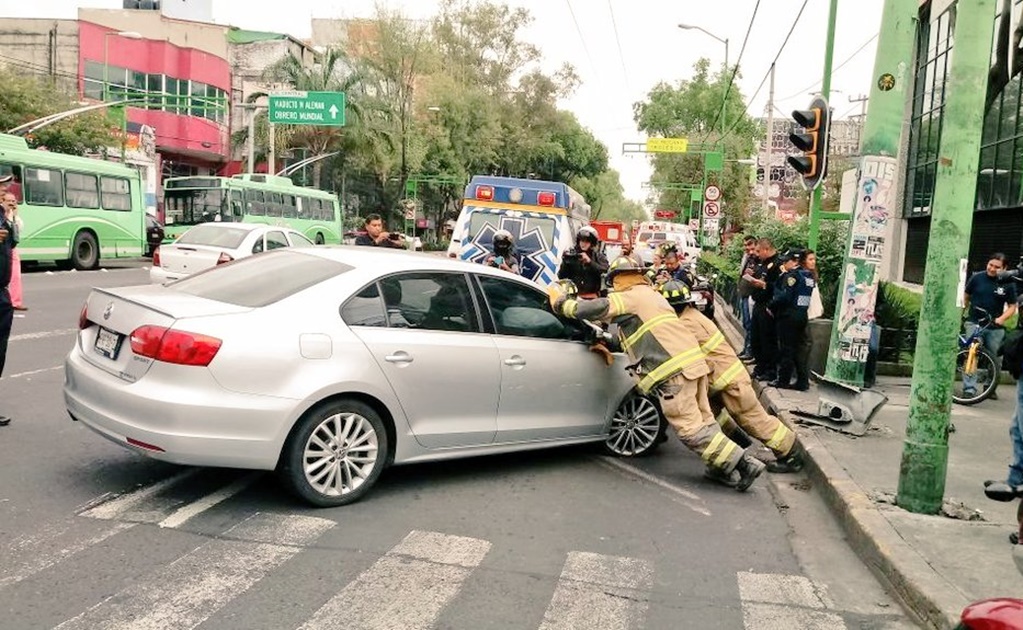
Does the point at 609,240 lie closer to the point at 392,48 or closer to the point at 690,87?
the point at 392,48

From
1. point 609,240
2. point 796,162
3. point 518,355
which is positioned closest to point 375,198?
point 609,240

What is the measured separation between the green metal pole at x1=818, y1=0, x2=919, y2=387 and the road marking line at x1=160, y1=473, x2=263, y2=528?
5.67 m

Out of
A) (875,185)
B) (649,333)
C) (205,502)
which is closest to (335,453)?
(205,502)

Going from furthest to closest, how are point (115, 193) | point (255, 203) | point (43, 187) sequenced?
point (255, 203) → point (115, 193) → point (43, 187)

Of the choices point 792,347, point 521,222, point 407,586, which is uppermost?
point 521,222

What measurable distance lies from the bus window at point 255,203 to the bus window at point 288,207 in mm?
1733

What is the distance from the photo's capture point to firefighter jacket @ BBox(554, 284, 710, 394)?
631cm

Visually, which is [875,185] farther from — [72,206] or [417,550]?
[72,206]

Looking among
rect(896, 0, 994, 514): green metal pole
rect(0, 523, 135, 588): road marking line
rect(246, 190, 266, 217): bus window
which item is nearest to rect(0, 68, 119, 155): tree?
rect(246, 190, 266, 217): bus window

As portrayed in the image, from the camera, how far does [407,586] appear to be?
4.25m

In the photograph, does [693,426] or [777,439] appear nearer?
[693,426]

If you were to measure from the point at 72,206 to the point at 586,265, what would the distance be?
1690cm

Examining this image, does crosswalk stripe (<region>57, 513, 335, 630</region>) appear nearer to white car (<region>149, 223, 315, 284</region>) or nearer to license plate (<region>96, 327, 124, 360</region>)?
license plate (<region>96, 327, 124, 360</region>)

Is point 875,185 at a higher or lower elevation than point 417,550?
higher
